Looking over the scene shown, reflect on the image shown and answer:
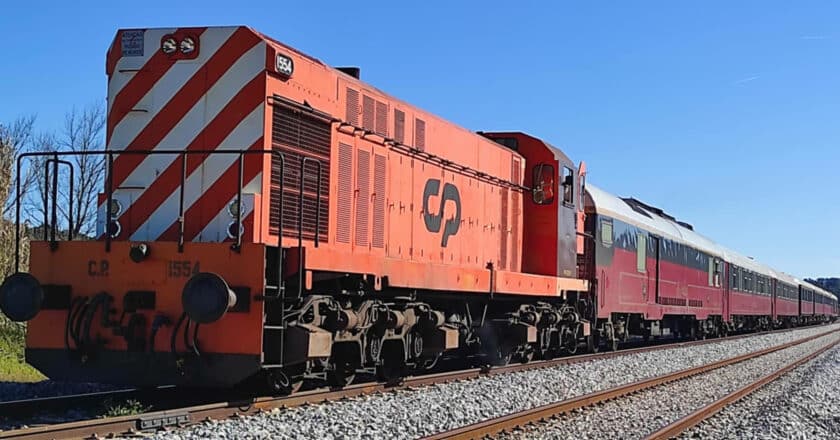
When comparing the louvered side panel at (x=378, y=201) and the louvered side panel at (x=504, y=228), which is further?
the louvered side panel at (x=504, y=228)

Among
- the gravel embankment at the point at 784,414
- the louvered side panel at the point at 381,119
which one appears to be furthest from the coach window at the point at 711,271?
the louvered side panel at the point at 381,119

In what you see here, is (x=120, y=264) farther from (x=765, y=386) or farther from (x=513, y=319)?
(x=765, y=386)

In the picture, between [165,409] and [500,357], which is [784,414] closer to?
[500,357]

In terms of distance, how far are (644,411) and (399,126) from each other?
4.33m

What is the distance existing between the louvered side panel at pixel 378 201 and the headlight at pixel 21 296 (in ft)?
12.1

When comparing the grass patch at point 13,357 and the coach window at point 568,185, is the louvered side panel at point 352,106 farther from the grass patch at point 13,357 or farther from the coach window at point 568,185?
the coach window at point 568,185

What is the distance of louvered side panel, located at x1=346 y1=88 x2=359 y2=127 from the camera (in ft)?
32.1

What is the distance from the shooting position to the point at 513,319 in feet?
44.2

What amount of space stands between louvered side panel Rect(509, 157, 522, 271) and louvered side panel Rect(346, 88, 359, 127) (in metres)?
4.85

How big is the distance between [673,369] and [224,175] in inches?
385

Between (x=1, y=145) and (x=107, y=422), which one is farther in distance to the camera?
(x=1, y=145)

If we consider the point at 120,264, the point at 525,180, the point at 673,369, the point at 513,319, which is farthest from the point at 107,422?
the point at 673,369

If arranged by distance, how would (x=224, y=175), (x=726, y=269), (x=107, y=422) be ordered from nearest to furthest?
(x=107, y=422)
(x=224, y=175)
(x=726, y=269)

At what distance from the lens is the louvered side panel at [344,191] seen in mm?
9461
